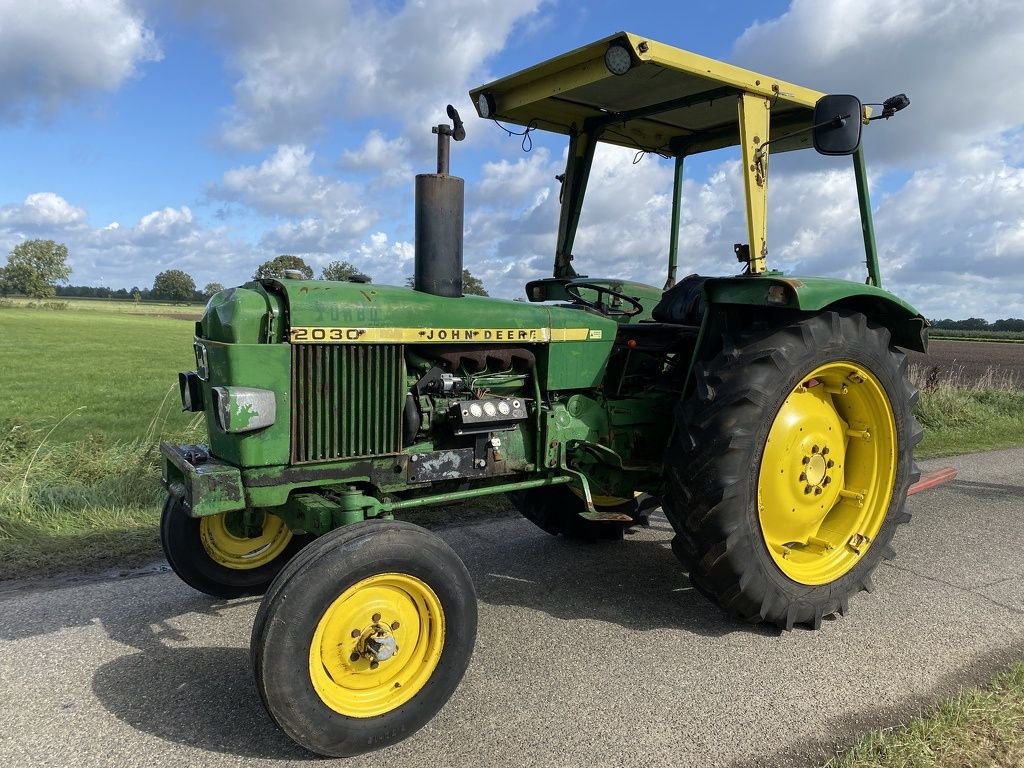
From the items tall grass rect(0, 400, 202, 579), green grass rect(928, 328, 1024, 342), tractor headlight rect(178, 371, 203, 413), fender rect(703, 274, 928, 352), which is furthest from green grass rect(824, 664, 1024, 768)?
green grass rect(928, 328, 1024, 342)

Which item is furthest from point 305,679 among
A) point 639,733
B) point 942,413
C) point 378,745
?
point 942,413

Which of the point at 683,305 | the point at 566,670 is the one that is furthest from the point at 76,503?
the point at 683,305

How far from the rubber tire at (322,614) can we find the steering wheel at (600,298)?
1.88 m

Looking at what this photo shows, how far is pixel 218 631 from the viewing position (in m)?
3.31

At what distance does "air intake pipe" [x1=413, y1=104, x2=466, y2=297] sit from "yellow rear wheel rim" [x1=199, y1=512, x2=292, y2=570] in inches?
56.9

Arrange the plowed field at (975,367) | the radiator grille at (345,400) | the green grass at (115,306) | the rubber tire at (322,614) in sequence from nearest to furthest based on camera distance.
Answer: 1. the rubber tire at (322,614)
2. the radiator grille at (345,400)
3. the plowed field at (975,367)
4. the green grass at (115,306)

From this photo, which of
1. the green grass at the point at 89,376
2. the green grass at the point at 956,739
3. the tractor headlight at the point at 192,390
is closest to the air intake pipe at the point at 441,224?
the tractor headlight at the point at 192,390

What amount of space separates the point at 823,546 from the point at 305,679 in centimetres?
271

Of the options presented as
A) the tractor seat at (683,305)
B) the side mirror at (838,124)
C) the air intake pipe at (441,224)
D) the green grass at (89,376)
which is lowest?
the green grass at (89,376)

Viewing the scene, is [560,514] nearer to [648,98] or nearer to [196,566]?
[196,566]

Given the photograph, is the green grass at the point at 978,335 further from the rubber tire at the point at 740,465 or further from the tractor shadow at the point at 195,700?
the tractor shadow at the point at 195,700

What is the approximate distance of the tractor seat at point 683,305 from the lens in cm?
398

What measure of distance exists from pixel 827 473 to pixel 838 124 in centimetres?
169

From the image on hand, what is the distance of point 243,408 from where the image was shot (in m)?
2.66
